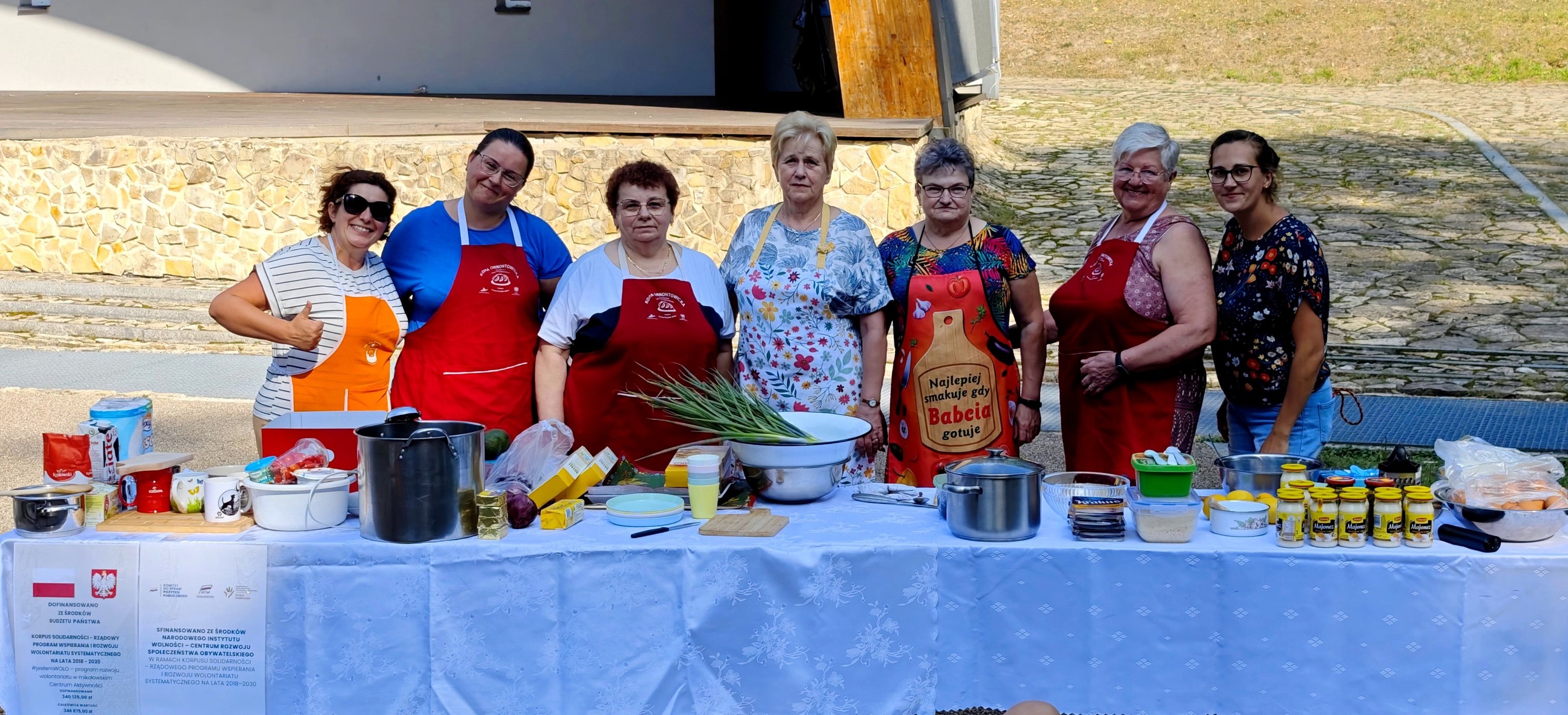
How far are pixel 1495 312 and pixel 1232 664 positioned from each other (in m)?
7.43

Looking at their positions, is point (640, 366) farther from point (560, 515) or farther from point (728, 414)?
point (560, 515)

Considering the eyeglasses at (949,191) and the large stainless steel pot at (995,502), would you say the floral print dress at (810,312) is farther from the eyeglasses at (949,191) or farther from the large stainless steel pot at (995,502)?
the large stainless steel pot at (995,502)

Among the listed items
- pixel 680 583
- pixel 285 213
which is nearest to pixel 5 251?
pixel 285 213

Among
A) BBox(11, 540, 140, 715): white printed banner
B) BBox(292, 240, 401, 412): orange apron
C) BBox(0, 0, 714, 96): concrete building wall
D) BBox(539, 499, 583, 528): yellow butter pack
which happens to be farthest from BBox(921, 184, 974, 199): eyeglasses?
BBox(0, 0, 714, 96): concrete building wall

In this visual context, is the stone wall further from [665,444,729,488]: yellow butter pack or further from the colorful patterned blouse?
[665,444,729,488]: yellow butter pack

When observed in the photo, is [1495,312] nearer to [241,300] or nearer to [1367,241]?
[1367,241]

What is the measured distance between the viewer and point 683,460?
323 cm

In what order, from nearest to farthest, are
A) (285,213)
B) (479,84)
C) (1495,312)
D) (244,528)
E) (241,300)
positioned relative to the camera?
(244,528), (241,300), (1495,312), (285,213), (479,84)

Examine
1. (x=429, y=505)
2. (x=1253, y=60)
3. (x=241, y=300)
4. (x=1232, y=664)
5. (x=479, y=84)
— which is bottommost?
(x=1232, y=664)

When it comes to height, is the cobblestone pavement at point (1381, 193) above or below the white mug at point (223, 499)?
above

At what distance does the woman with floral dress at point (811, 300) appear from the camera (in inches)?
142

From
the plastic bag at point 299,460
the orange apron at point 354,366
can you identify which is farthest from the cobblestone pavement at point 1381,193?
the plastic bag at point 299,460

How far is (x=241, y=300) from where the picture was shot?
11.5 feet

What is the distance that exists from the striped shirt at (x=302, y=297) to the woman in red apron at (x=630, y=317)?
60 cm
